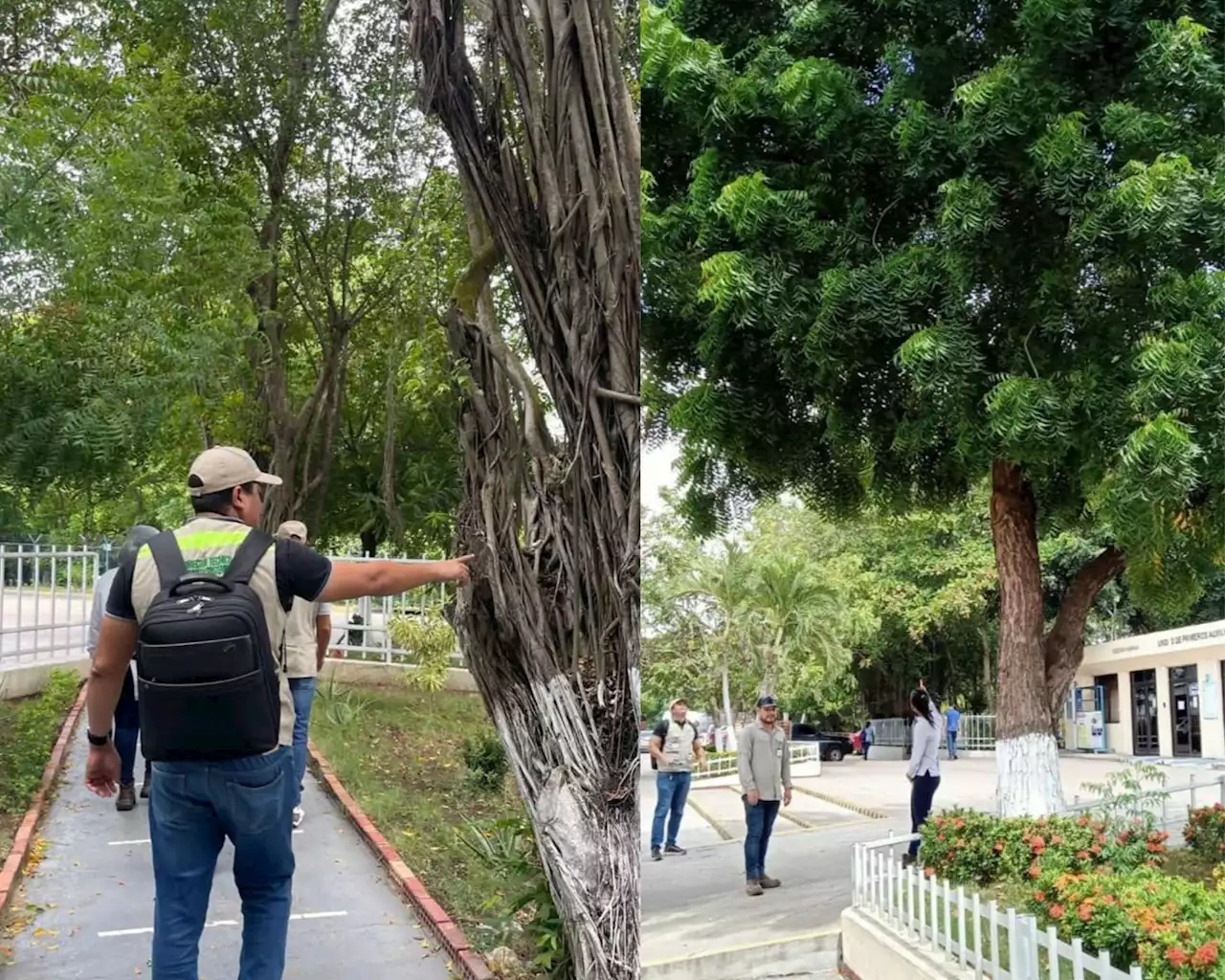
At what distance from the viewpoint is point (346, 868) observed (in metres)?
1.67

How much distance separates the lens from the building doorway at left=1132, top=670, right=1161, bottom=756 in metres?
1.25

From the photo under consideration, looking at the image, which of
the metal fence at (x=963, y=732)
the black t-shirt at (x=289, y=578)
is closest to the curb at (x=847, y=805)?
the metal fence at (x=963, y=732)

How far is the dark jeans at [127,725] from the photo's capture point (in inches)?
58.5

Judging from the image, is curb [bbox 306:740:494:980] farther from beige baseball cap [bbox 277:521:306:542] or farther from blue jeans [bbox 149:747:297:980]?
beige baseball cap [bbox 277:521:306:542]

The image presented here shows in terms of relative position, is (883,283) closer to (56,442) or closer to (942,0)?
(942,0)

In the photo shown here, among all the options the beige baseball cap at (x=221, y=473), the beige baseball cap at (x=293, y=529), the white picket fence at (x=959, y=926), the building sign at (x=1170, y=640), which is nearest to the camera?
the white picket fence at (x=959, y=926)

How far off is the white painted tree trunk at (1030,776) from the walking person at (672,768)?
1.44 ft

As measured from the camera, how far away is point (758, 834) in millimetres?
1602

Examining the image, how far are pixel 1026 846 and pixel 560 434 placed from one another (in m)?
0.86

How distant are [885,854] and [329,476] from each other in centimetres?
102

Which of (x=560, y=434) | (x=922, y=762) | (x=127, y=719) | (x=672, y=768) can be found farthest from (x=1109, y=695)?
(x=127, y=719)

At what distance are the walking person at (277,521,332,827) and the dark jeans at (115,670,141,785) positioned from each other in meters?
0.22

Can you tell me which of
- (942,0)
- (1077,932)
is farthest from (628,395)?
(1077,932)

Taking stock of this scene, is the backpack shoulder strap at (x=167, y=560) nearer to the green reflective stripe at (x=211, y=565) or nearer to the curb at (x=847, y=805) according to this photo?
the green reflective stripe at (x=211, y=565)
